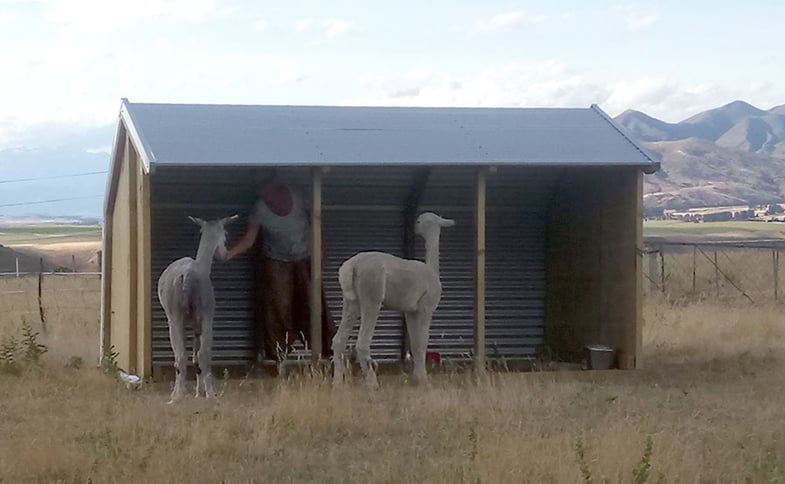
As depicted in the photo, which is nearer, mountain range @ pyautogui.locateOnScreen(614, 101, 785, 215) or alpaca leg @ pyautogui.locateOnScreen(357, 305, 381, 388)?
alpaca leg @ pyautogui.locateOnScreen(357, 305, 381, 388)

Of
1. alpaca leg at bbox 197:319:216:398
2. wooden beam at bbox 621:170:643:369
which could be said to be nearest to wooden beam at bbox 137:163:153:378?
alpaca leg at bbox 197:319:216:398

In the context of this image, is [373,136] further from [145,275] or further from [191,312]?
[191,312]

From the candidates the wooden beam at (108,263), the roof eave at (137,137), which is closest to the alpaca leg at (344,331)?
the roof eave at (137,137)

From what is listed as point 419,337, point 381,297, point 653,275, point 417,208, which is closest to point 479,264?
point 419,337

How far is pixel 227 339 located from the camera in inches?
577

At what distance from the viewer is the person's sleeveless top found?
13.3m

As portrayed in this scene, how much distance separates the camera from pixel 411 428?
9.50 metres

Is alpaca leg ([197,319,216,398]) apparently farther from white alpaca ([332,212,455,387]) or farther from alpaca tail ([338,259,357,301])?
alpaca tail ([338,259,357,301])

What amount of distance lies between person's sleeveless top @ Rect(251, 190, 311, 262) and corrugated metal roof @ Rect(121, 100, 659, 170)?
0.90m

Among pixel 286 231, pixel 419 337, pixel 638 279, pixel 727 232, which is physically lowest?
pixel 419 337

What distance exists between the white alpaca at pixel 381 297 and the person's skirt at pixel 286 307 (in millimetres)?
1624

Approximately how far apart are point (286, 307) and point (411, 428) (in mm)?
4552

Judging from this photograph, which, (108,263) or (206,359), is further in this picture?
(108,263)

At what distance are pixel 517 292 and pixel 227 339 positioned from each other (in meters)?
3.75
